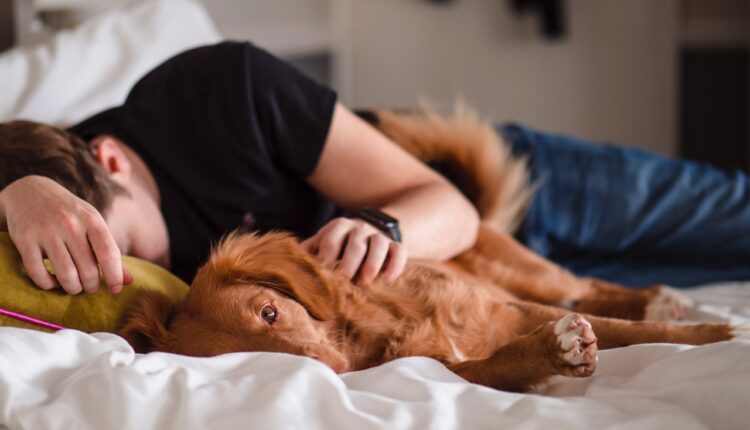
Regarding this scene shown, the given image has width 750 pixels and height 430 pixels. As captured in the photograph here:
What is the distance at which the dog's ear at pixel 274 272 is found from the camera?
1.11 meters

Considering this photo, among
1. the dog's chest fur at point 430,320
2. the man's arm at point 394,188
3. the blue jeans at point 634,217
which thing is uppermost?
the man's arm at point 394,188

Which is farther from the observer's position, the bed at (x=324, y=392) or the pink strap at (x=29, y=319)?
the pink strap at (x=29, y=319)

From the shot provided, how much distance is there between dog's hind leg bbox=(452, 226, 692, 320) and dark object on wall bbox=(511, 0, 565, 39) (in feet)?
8.02

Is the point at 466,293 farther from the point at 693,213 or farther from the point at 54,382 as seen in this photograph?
the point at 693,213

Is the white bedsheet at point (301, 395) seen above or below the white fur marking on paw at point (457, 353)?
above

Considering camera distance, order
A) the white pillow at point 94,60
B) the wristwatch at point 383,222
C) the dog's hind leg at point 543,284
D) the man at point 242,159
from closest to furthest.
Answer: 1. the wristwatch at point 383,222
2. the man at point 242,159
3. the dog's hind leg at point 543,284
4. the white pillow at point 94,60

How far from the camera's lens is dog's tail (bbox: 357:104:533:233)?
6.47ft

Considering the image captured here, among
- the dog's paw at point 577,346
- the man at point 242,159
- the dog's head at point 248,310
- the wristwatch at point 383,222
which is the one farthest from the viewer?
the man at point 242,159

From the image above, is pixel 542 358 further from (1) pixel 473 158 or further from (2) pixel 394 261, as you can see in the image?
(1) pixel 473 158

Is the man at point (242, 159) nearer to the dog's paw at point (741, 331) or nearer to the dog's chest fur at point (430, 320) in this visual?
the dog's chest fur at point (430, 320)

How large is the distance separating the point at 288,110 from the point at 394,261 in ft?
1.59

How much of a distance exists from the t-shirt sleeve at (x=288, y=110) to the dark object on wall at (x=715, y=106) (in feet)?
10.2

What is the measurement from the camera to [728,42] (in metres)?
3.96

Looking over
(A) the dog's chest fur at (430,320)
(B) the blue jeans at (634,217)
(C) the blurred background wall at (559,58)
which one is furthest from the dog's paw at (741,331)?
(C) the blurred background wall at (559,58)
